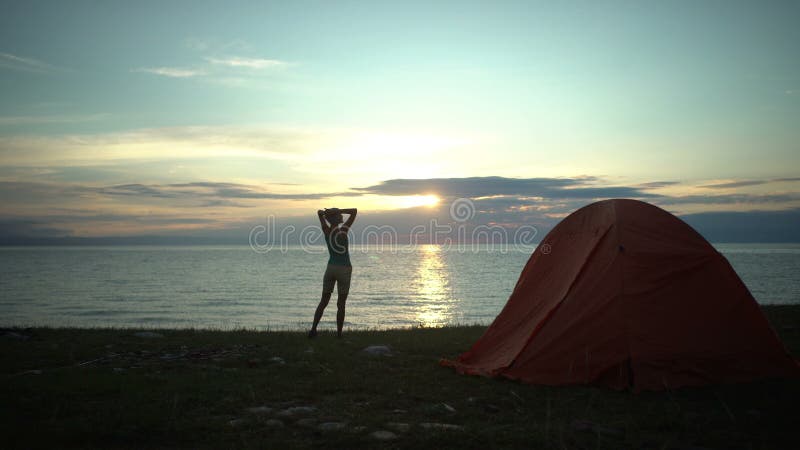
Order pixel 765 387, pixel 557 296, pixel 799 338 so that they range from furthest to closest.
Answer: pixel 799 338
pixel 557 296
pixel 765 387

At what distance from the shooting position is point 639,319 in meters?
8.35

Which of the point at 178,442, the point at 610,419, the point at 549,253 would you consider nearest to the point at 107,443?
the point at 178,442

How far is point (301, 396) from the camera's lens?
759 centimetres

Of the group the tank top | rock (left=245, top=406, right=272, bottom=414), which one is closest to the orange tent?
rock (left=245, top=406, right=272, bottom=414)

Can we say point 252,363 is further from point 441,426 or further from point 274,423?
point 441,426

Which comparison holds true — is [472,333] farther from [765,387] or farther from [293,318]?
[293,318]

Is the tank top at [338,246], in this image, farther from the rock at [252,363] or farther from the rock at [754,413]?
the rock at [754,413]

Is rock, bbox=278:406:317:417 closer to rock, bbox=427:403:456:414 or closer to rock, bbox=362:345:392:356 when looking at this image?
rock, bbox=427:403:456:414

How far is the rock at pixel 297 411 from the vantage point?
6.58 meters

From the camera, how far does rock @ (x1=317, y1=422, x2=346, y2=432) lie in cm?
596

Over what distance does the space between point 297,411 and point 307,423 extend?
1.81 ft

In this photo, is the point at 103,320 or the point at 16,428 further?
the point at 103,320

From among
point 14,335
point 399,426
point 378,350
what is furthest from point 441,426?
point 14,335

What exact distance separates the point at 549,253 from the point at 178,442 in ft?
22.9
